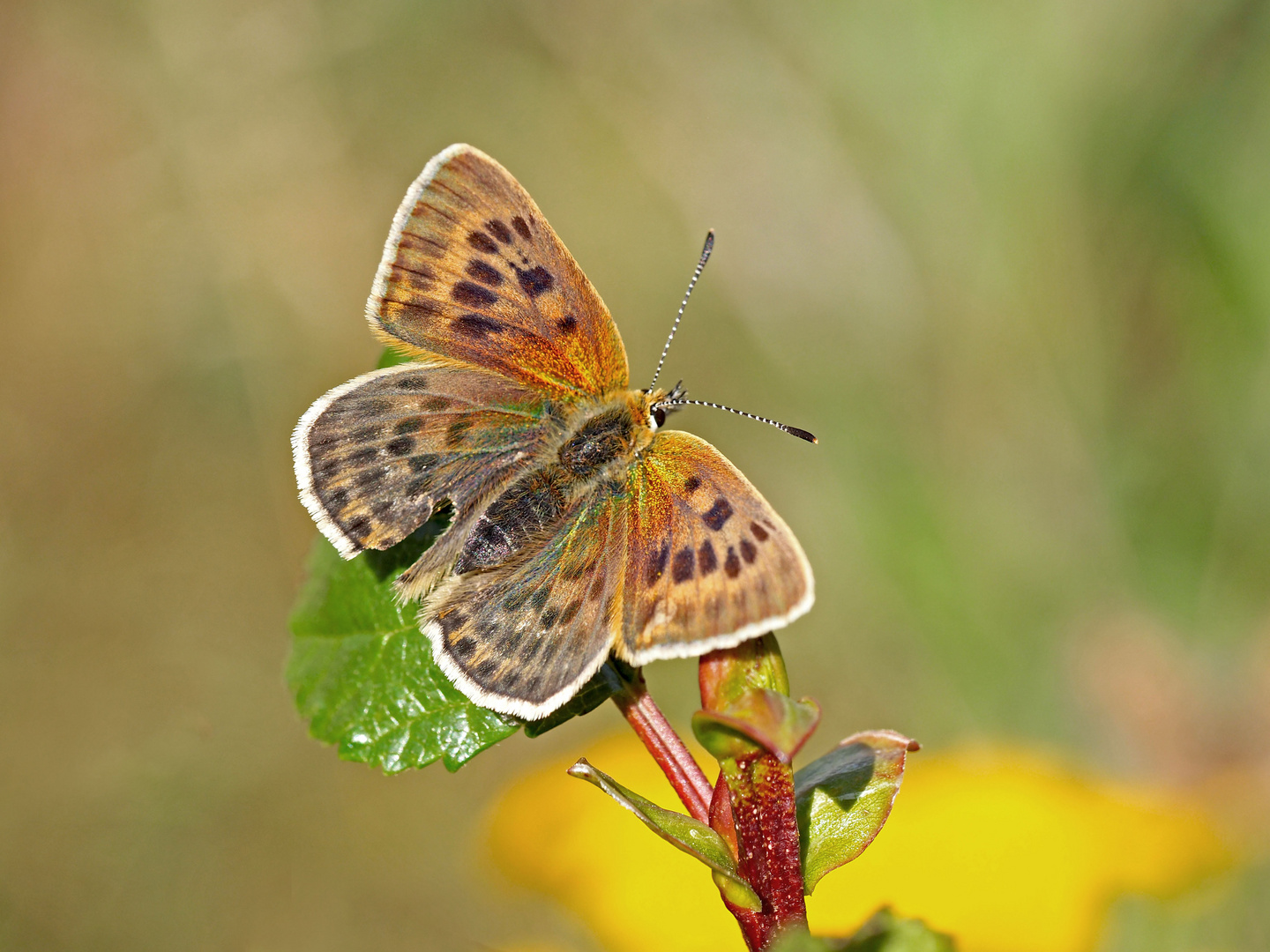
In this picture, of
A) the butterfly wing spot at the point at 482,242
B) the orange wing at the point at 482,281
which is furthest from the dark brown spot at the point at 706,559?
the butterfly wing spot at the point at 482,242

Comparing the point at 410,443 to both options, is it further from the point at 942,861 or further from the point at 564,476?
the point at 942,861

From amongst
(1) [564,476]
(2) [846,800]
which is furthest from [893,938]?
(1) [564,476]

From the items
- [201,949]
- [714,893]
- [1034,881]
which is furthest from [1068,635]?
[201,949]

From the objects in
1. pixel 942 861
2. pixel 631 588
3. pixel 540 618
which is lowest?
pixel 942 861

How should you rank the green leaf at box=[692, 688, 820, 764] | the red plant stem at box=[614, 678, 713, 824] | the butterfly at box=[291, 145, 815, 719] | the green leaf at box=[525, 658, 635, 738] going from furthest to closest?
the butterfly at box=[291, 145, 815, 719]
the green leaf at box=[525, 658, 635, 738]
the red plant stem at box=[614, 678, 713, 824]
the green leaf at box=[692, 688, 820, 764]

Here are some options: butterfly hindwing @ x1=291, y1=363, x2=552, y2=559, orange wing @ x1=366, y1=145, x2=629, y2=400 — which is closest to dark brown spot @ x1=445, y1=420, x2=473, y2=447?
butterfly hindwing @ x1=291, y1=363, x2=552, y2=559

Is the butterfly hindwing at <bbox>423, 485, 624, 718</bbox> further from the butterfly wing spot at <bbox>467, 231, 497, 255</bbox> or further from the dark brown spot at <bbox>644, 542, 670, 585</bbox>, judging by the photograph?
the butterfly wing spot at <bbox>467, 231, 497, 255</bbox>
